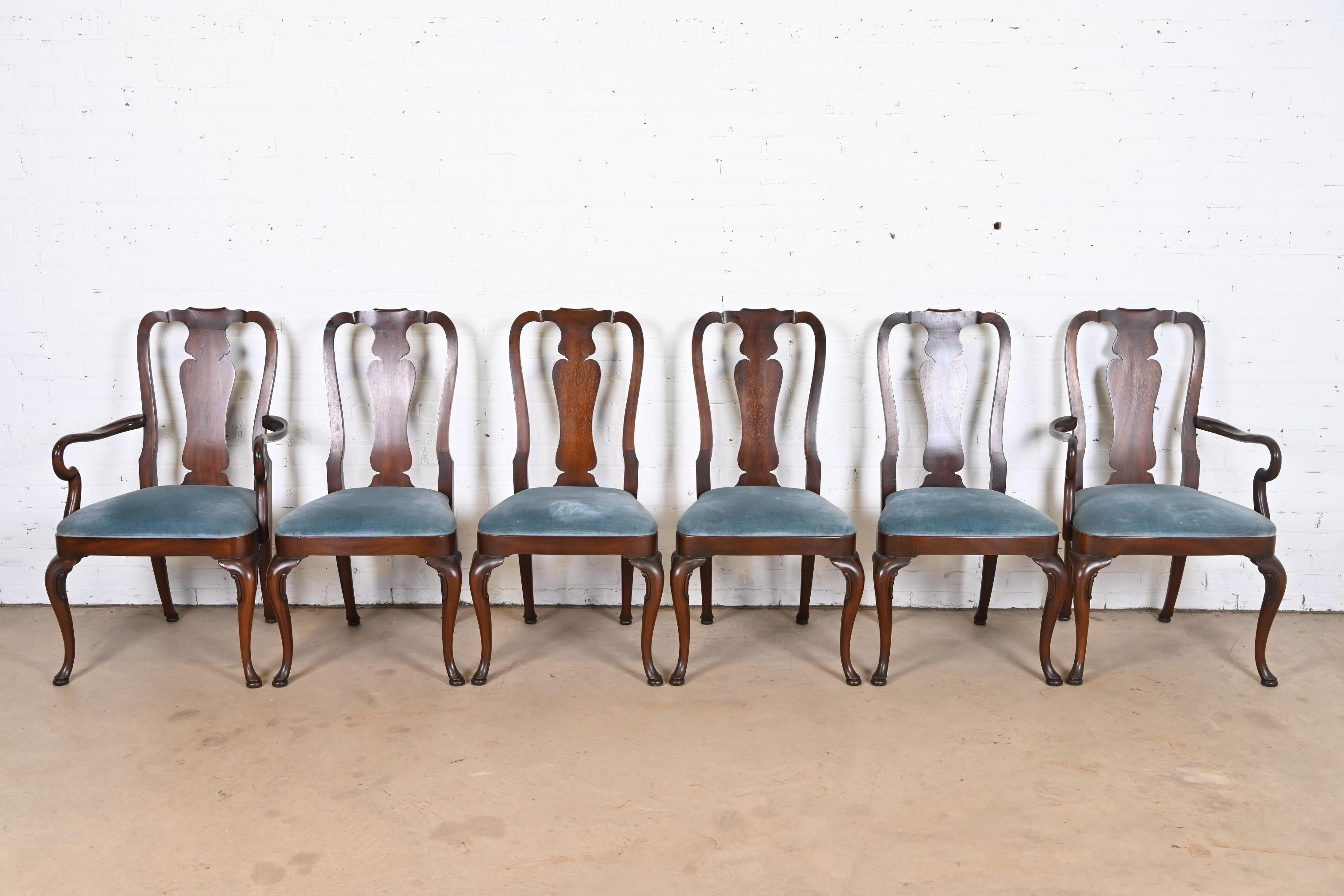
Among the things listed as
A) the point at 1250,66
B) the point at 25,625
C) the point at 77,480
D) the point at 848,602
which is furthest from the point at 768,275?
the point at 25,625

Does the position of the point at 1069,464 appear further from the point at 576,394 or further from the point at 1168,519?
the point at 576,394

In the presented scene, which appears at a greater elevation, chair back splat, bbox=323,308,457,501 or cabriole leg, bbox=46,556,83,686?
chair back splat, bbox=323,308,457,501

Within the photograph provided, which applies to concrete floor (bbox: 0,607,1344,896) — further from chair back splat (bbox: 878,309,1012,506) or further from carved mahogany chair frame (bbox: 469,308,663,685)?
chair back splat (bbox: 878,309,1012,506)

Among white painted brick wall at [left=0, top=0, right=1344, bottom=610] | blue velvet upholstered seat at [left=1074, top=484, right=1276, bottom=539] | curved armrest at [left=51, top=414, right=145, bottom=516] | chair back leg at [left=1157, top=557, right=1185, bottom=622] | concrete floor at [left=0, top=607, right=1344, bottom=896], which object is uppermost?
white painted brick wall at [left=0, top=0, right=1344, bottom=610]

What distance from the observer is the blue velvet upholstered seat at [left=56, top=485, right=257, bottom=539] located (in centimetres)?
293

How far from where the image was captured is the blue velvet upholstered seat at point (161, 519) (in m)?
2.93

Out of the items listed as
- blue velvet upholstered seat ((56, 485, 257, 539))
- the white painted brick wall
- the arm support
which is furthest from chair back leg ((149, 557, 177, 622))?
the arm support

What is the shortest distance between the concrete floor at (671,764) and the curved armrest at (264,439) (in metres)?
0.68

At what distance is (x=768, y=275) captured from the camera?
11.7 ft

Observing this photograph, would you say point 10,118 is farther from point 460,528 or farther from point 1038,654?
point 1038,654

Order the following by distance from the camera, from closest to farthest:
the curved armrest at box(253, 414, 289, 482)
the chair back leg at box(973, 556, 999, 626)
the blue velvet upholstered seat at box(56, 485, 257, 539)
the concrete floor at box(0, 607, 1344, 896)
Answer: the concrete floor at box(0, 607, 1344, 896) < the blue velvet upholstered seat at box(56, 485, 257, 539) < the curved armrest at box(253, 414, 289, 482) < the chair back leg at box(973, 556, 999, 626)

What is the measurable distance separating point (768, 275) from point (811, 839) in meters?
2.11

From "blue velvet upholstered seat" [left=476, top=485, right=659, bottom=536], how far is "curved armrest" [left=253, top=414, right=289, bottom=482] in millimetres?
784

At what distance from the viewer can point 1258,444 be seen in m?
3.29
